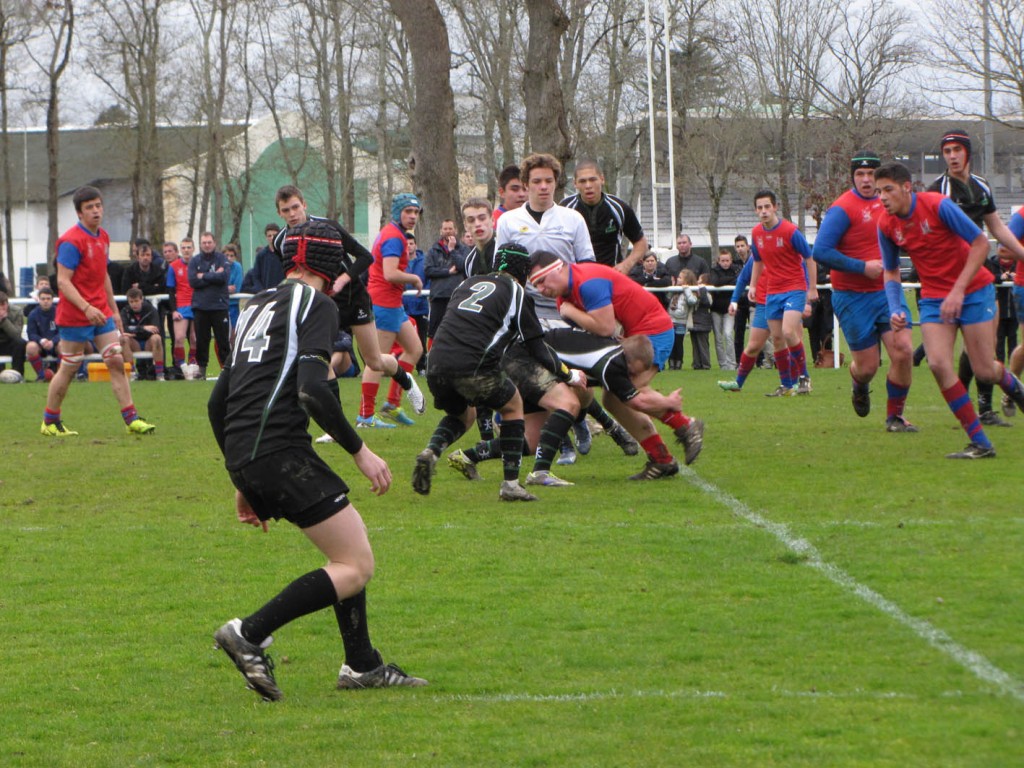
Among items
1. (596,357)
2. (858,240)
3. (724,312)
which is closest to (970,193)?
(858,240)

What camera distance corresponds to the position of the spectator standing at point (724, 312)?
21.8 metres

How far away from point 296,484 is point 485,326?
3842mm

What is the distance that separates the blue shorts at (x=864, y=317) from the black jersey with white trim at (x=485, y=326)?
3.86 meters

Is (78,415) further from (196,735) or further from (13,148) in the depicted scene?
(13,148)

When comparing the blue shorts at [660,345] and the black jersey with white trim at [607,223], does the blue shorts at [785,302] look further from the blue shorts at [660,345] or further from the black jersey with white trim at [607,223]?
the blue shorts at [660,345]

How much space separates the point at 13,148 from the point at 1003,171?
1921 inches

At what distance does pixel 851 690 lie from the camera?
462 cm

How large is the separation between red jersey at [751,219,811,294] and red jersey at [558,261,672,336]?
5522mm

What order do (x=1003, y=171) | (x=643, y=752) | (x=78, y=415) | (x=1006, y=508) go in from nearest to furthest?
(x=643, y=752)
(x=1006, y=508)
(x=78, y=415)
(x=1003, y=171)

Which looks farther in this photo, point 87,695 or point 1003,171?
point 1003,171

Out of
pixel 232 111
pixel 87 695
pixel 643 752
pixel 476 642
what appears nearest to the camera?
pixel 643 752

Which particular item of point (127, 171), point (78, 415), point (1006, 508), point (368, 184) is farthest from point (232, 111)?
point (1006, 508)

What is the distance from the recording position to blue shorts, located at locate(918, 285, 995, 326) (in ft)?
31.6

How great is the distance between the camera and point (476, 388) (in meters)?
8.62
